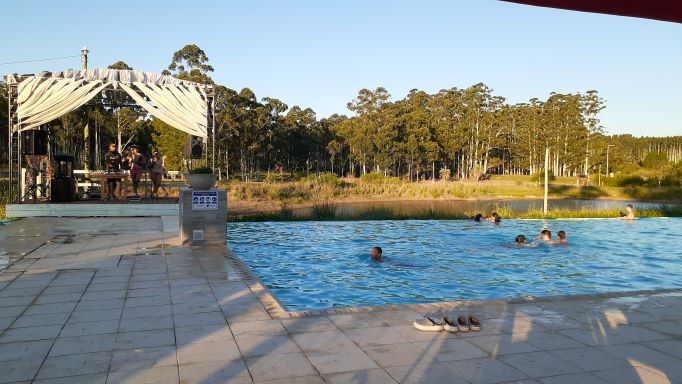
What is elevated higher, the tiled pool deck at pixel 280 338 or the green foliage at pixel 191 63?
the green foliage at pixel 191 63

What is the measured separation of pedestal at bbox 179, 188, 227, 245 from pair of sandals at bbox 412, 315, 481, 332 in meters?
5.81

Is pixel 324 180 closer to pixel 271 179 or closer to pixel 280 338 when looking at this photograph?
pixel 271 179

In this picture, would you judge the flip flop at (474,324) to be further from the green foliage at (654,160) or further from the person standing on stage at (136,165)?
the green foliage at (654,160)

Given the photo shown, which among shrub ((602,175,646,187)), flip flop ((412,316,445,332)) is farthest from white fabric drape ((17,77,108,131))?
shrub ((602,175,646,187))

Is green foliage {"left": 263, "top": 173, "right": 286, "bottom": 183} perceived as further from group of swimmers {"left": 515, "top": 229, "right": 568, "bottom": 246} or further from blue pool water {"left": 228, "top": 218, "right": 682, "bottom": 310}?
group of swimmers {"left": 515, "top": 229, "right": 568, "bottom": 246}

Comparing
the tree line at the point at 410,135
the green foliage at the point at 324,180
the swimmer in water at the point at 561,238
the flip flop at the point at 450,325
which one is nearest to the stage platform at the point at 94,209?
the swimmer in water at the point at 561,238

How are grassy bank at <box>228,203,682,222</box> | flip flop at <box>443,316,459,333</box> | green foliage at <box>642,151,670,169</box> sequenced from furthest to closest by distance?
green foliage at <box>642,151,670,169</box> → grassy bank at <box>228,203,682,222</box> → flip flop at <box>443,316,459,333</box>

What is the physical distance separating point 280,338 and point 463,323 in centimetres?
159

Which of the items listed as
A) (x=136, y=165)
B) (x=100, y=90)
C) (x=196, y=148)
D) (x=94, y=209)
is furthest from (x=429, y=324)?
(x=136, y=165)

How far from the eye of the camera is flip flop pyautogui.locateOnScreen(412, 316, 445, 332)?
462 centimetres

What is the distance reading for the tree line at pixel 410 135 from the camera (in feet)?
153

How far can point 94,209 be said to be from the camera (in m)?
13.6

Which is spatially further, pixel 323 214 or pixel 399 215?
pixel 399 215

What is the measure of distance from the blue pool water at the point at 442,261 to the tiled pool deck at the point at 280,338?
1.83 metres
